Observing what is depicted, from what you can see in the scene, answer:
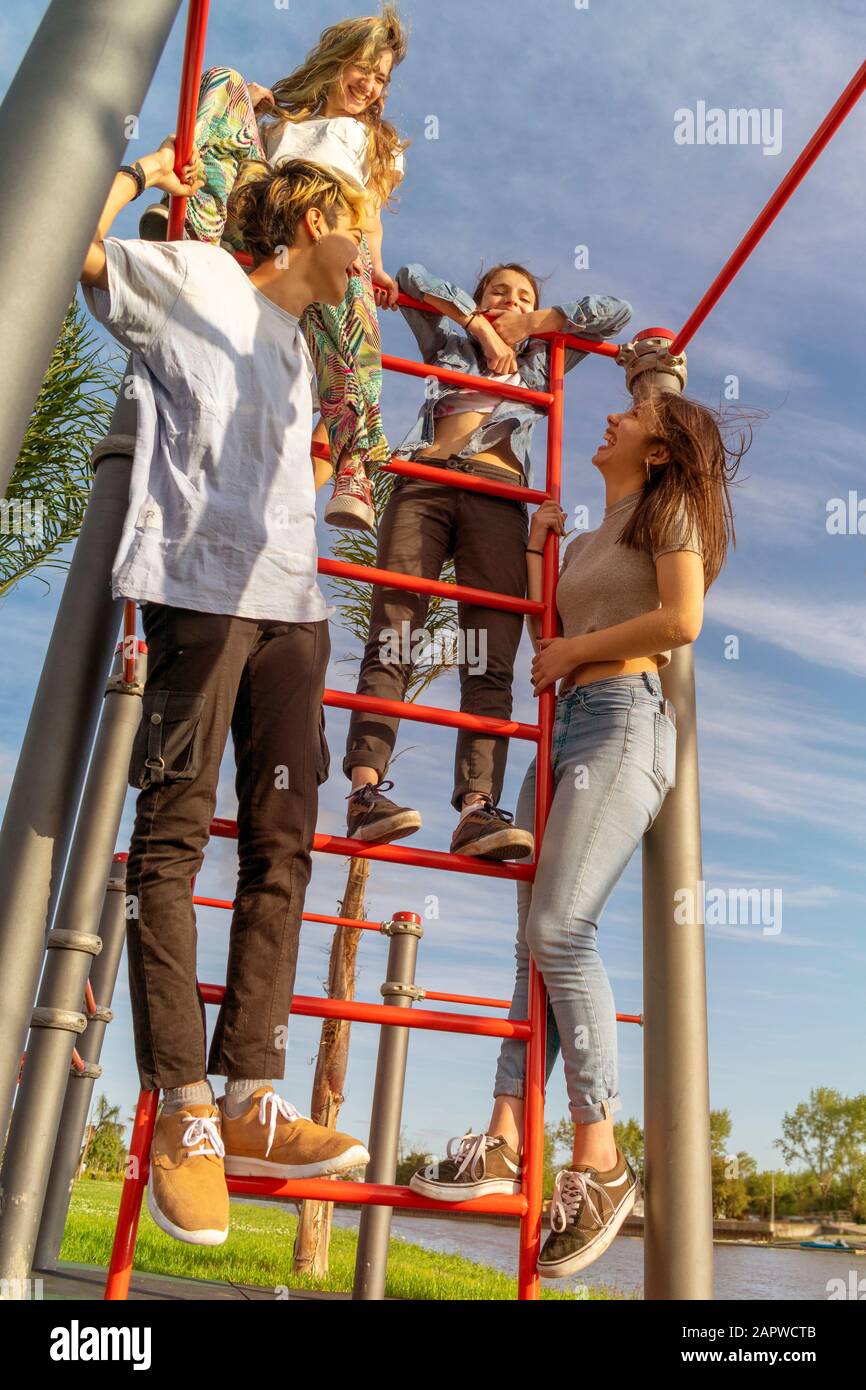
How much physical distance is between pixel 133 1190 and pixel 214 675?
988 millimetres

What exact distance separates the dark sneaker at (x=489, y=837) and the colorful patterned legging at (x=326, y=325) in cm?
97

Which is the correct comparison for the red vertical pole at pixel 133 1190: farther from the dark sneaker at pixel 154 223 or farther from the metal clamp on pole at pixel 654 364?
the metal clamp on pole at pixel 654 364

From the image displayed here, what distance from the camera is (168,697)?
6.79 feet

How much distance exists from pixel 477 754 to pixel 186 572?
0.98 meters

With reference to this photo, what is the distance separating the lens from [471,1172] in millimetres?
2252

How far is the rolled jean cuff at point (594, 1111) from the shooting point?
2248 mm

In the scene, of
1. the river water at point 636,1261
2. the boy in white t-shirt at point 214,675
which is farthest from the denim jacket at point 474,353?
the river water at point 636,1261

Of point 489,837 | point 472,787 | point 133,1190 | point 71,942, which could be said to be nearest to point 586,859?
point 489,837

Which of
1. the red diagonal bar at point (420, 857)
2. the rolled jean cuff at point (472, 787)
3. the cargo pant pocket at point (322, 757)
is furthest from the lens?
the rolled jean cuff at point (472, 787)

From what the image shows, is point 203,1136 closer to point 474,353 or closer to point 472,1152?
point 472,1152

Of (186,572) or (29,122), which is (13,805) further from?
(29,122)

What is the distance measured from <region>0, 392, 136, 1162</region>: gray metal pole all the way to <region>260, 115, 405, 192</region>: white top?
1283mm

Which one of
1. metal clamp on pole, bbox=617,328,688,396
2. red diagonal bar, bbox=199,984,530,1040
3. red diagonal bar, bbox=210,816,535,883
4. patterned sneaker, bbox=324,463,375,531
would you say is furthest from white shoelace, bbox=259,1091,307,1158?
metal clamp on pole, bbox=617,328,688,396
